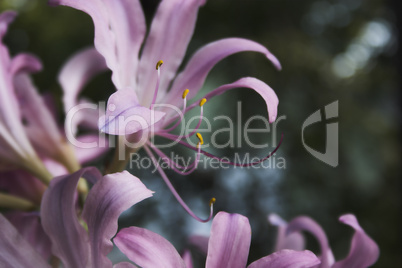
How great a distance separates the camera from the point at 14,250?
1.59ft

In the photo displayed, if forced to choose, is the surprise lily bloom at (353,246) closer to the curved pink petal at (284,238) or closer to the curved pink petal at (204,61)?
the curved pink petal at (284,238)

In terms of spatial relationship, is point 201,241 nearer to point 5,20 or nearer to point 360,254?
point 360,254

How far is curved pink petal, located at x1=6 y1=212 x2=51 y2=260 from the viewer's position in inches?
21.5

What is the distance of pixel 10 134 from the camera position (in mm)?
611

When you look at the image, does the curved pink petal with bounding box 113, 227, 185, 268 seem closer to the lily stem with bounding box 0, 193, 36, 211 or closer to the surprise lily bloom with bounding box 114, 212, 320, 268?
the surprise lily bloom with bounding box 114, 212, 320, 268

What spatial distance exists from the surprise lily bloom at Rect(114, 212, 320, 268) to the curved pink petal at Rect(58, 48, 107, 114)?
310mm

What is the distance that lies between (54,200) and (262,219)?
3.17 ft

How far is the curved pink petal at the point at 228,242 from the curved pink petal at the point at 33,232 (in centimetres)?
18

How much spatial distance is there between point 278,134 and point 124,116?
0.83 m

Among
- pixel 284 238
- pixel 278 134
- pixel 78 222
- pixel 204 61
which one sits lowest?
pixel 278 134

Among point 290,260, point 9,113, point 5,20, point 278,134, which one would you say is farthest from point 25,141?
point 278,134

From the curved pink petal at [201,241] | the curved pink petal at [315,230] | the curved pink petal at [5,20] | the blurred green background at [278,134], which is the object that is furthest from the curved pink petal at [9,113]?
the blurred green background at [278,134]

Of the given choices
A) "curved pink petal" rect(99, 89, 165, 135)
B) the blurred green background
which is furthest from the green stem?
the blurred green background

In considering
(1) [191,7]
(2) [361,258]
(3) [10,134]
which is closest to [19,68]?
(3) [10,134]
